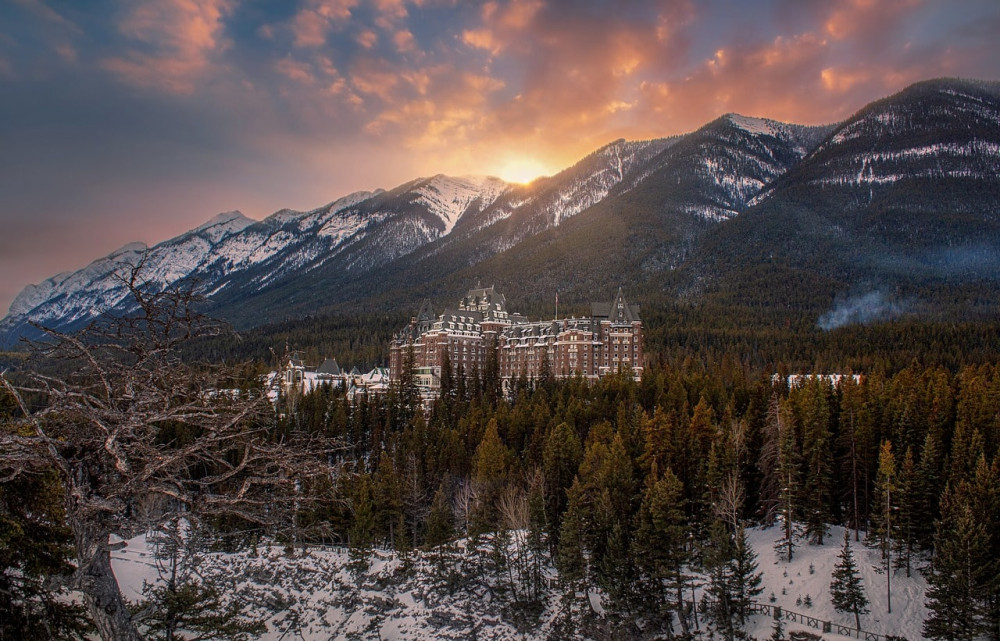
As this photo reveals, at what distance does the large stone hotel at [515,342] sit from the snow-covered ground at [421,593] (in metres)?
59.5

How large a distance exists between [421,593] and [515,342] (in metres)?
89.8

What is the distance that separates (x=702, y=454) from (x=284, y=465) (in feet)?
184

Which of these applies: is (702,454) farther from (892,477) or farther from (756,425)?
(892,477)

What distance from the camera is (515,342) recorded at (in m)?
138

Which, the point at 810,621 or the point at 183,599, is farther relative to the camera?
the point at 810,621

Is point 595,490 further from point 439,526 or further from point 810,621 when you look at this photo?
point 810,621

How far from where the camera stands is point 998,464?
45.1 m


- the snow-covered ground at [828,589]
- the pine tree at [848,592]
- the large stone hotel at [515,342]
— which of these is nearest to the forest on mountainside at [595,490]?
the pine tree at [848,592]

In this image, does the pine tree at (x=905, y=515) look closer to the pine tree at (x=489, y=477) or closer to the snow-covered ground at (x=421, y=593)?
the snow-covered ground at (x=421, y=593)

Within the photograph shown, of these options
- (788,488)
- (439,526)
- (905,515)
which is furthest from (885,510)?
(439,526)

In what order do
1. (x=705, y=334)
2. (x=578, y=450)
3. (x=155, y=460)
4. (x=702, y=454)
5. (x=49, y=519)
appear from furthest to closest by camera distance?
(x=705, y=334) → (x=578, y=450) → (x=702, y=454) → (x=49, y=519) → (x=155, y=460)

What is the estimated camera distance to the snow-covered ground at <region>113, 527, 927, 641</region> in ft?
142

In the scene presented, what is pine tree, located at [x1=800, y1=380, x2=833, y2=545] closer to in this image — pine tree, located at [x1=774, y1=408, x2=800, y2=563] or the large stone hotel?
pine tree, located at [x1=774, y1=408, x2=800, y2=563]

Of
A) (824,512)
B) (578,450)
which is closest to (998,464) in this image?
(824,512)
